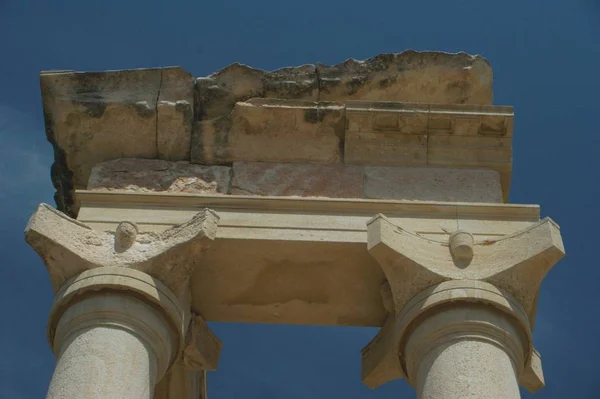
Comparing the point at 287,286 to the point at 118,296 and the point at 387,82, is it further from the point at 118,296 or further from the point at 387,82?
the point at 387,82

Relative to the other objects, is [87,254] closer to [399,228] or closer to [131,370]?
[131,370]

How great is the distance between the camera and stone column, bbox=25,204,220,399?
11688 mm

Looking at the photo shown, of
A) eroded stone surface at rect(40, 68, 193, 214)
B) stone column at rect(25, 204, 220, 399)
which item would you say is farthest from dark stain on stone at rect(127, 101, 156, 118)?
stone column at rect(25, 204, 220, 399)

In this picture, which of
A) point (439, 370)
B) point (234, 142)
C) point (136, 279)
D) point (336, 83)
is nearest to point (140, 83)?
point (234, 142)

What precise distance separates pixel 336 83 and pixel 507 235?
3.50m

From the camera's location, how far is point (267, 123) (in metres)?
14.9

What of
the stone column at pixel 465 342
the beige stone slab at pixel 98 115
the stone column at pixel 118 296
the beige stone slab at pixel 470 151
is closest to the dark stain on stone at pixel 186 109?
the beige stone slab at pixel 98 115

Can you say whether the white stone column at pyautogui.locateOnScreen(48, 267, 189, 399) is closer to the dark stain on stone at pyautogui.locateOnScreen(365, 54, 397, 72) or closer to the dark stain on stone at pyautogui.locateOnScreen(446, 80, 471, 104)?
the dark stain on stone at pyautogui.locateOnScreen(365, 54, 397, 72)

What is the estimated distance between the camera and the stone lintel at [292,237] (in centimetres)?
1330

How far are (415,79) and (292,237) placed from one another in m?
3.33

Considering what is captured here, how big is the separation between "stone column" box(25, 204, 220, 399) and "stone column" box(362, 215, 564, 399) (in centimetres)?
227

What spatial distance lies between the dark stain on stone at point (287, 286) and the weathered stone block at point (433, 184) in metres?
1.38

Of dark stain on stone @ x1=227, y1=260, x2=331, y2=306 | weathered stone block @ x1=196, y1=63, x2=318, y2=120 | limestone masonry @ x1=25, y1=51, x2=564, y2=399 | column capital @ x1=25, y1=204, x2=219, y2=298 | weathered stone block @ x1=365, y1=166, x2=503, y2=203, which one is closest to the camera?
limestone masonry @ x1=25, y1=51, x2=564, y2=399

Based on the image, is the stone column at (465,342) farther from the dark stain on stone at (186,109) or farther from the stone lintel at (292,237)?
the dark stain on stone at (186,109)
